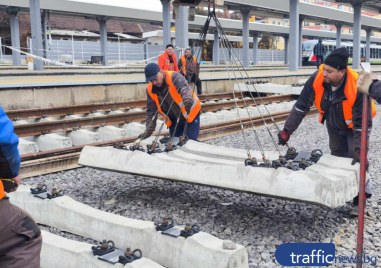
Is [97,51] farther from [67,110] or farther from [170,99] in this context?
[170,99]

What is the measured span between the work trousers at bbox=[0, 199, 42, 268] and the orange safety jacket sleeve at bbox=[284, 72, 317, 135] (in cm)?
331

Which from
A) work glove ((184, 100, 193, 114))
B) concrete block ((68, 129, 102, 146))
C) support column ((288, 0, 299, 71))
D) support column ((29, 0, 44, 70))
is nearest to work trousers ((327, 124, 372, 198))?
work glove ((184, 100, 193, 114))

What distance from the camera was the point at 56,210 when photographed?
4.43 m

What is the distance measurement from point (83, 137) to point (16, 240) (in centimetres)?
599

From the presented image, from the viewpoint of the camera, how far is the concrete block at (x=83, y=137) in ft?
26.4

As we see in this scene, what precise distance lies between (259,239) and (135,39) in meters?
45.9

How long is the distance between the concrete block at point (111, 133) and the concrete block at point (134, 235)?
12.2ft

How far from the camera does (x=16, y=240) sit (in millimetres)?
2254

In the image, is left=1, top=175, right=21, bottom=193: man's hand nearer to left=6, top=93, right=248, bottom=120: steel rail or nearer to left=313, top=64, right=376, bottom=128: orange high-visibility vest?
left=313, top=64, right=376, bottom=128: orange high-visibility vest

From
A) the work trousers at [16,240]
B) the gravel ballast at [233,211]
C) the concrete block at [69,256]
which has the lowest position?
the gravel ballast at [233,211]

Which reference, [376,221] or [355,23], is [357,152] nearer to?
[376,221]

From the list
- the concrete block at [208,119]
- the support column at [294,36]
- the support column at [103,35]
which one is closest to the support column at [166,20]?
the support column at [294,36]

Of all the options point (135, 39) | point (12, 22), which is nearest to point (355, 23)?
point (12, 22)

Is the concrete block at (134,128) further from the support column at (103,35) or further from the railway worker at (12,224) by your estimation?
the support column at (103,35)
